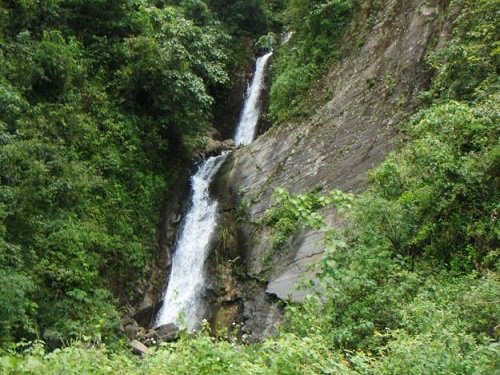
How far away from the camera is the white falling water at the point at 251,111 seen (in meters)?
21.1

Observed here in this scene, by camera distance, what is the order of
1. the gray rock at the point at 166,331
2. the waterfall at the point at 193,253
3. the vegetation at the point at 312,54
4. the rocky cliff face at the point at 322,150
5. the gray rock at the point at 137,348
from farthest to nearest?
the vegetation at the point at 312,54 < the waterfall at the point at 193,253 < the gray rock at the point at 166,331 < the rocky cliff face at the point at 322,150 < the gray rock at the point at 137,348

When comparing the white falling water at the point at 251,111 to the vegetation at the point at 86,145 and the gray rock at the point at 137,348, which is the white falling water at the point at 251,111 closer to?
the vegetation at the point at 86,145

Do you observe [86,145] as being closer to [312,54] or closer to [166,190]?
[166,190]

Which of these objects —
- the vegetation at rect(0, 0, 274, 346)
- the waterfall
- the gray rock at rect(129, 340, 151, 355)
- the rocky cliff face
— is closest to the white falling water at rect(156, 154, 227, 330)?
the waterfall

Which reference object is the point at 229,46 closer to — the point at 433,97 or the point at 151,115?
the point at 151,115

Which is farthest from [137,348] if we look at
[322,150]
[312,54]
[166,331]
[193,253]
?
[312,54]

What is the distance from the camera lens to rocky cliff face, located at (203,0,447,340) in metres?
11.3

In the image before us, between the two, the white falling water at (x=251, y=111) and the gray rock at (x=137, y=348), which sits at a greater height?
the white falling water at (x=251, y=111)

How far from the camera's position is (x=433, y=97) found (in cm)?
1063

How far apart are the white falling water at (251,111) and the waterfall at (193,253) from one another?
2.84 m

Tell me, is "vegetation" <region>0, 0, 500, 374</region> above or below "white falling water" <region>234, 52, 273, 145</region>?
below

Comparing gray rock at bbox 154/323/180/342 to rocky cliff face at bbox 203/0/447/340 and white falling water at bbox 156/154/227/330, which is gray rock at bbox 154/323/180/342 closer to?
white falling water at bbox 156/154/227/330

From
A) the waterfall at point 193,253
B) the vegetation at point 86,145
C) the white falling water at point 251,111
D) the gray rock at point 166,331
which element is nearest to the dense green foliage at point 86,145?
the vegetation at point 86,145

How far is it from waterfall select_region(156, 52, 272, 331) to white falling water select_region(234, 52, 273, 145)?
284 cm
